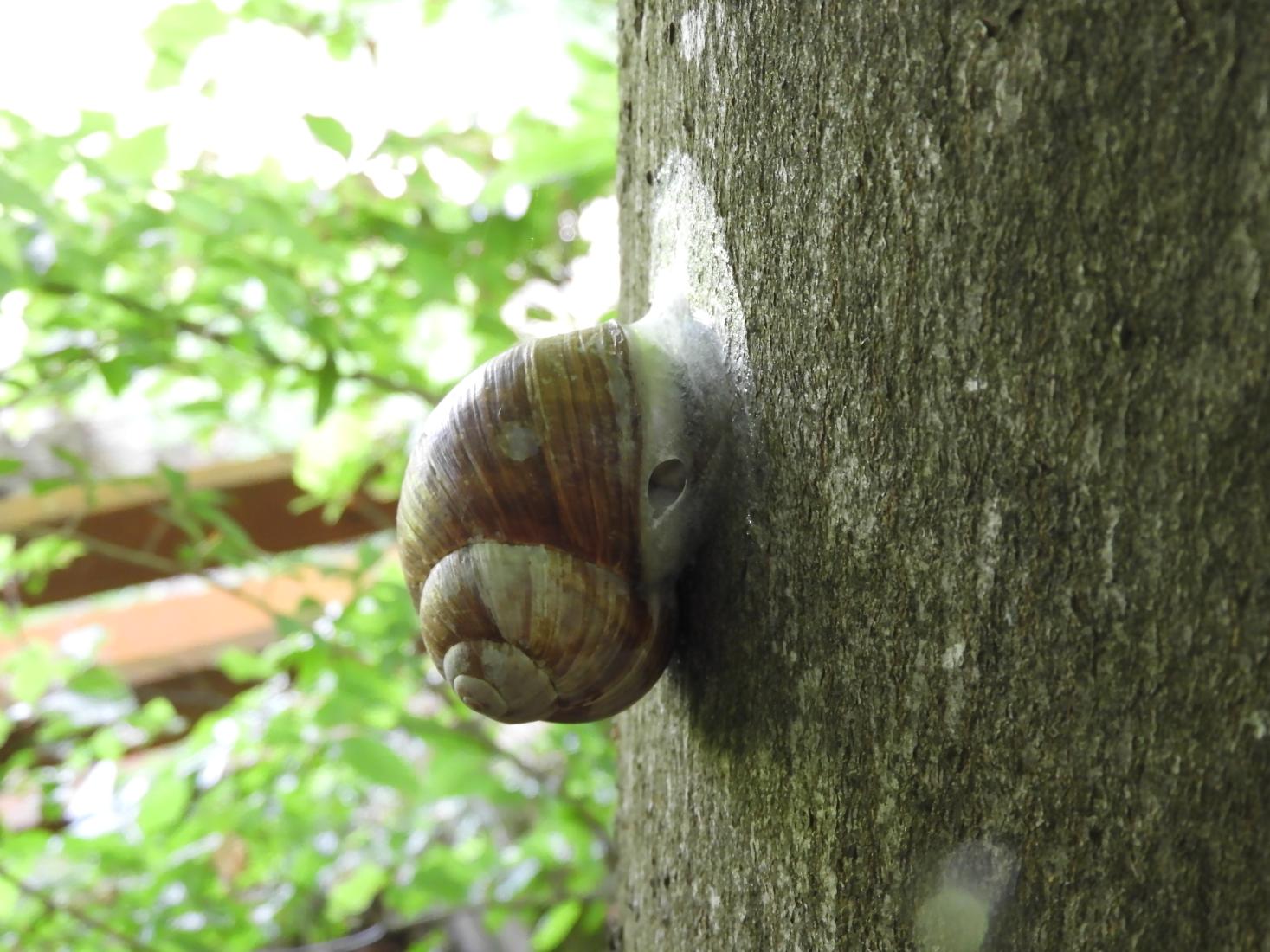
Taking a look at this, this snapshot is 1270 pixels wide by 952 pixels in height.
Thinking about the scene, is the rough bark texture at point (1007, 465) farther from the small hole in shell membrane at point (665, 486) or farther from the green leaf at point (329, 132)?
the green leaf at point (329, 132)

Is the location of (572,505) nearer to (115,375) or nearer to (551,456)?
(551,456)

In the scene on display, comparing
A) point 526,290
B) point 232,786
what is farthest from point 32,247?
point 232,786

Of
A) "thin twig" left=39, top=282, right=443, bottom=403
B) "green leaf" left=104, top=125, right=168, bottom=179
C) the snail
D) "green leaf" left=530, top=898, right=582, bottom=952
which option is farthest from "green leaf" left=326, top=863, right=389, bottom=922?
the snail

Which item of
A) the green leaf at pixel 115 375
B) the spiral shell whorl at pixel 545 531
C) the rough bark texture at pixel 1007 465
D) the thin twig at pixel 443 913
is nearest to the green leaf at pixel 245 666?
the thin twig at pixel 443 913

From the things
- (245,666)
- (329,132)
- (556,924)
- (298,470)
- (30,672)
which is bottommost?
(556,924)

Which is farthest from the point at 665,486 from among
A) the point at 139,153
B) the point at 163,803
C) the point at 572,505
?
the point at 163,803
